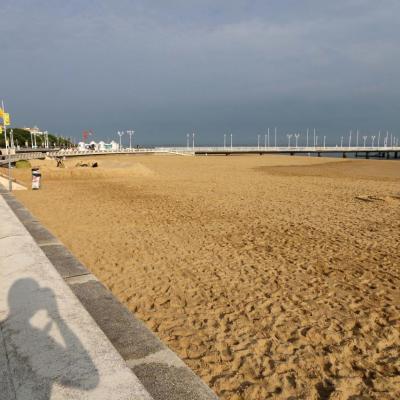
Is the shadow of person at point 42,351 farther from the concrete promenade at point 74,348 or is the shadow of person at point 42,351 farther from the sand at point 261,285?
the sand at point 261,285

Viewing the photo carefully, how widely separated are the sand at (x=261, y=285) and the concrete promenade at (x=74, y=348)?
2.45ft

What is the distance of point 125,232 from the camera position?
9164mm

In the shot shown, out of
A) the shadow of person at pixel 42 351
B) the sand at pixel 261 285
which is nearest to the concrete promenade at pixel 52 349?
the shadow of person at pixel 42 351

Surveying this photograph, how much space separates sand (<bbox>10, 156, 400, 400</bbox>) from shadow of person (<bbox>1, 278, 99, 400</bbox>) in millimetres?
1415

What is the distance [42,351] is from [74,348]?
25 centimetres

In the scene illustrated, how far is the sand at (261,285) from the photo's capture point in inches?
140

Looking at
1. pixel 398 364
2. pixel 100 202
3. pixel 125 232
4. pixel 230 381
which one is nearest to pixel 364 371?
pixel 398 364

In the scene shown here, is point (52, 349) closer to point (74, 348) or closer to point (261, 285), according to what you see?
point (74, 348)

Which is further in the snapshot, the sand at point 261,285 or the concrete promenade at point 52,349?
the sand at point 261,285

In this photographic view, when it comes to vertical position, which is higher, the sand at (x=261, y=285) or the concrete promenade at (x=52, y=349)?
the concrete promenade at (x=52, y=349)

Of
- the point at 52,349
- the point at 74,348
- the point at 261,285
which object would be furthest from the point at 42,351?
the point at 261,285

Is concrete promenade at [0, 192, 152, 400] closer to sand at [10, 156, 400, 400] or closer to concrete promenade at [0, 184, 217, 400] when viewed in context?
concrete promenade at [0, 184, 217, 400]

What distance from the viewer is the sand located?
3.55m

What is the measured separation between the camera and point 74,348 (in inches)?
109
